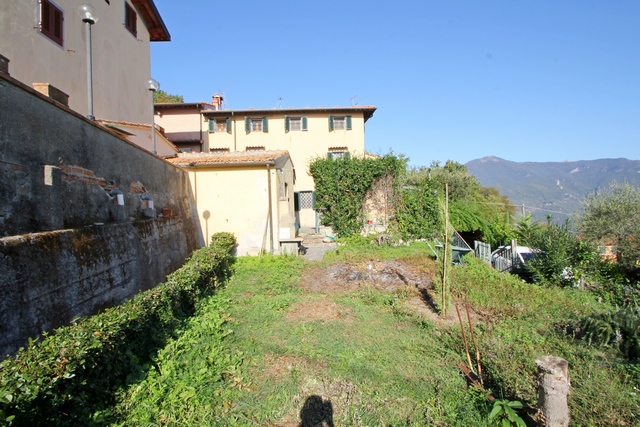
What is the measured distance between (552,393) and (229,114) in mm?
23953

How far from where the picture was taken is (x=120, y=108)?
13.5m

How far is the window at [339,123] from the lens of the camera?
77.6 ft

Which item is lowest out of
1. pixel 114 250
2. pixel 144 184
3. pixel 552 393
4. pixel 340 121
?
pixel 552 393

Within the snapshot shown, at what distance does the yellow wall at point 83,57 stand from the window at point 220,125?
24.1 feet

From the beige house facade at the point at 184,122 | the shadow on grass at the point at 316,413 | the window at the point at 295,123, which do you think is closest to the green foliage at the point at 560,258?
the shadow on grass at the point at 316,413

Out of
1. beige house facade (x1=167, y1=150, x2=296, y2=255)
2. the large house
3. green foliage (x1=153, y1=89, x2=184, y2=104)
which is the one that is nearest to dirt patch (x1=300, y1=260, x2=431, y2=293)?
beige house facade (x1=167, y1=150, x2=296, y2=255)

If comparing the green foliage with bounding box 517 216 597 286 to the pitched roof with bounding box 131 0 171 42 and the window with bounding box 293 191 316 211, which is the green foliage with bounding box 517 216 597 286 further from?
the pitched roof with bounding box 131 0 171 42

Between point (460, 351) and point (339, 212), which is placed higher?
point (339, 212)

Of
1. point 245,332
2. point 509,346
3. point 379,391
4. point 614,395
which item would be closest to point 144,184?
point 245,332

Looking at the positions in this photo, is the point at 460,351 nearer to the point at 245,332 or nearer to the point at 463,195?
the point at 245,332

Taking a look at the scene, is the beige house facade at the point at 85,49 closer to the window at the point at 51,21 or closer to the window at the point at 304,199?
the window at the point at 51,21

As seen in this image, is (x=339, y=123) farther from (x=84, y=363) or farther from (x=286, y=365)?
(x=84, y=363)

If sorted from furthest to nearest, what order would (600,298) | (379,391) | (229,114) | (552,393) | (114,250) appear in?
1. (229,114)
2. (600,298)
3. (114,250)
4. (379,391)
5. (552,393)

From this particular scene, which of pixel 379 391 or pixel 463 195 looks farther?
pixel 463 195
